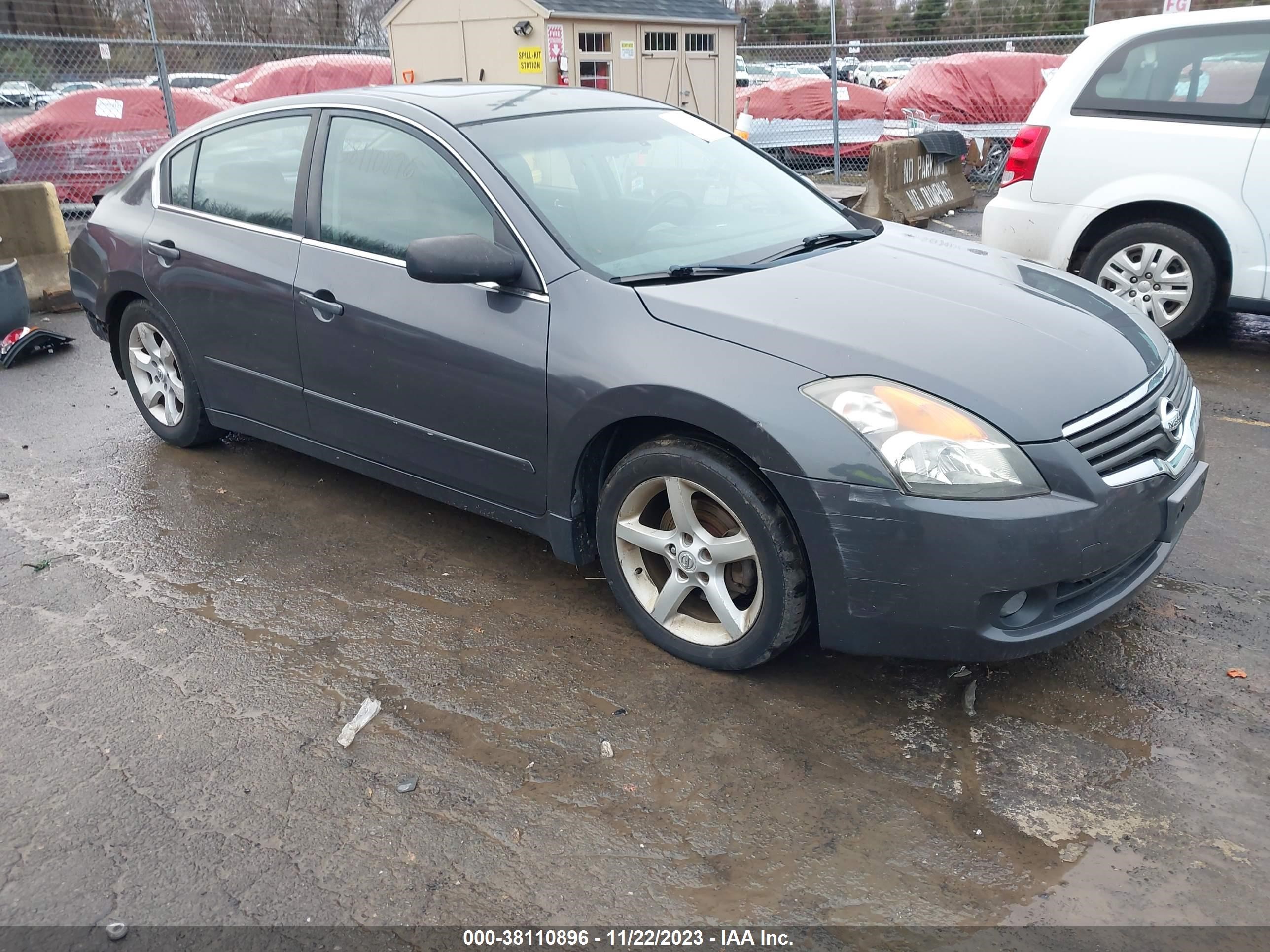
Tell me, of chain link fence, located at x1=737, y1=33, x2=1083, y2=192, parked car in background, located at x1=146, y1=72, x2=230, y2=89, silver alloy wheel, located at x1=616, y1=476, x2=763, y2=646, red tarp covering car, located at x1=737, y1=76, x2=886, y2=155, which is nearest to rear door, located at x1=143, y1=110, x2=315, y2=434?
silver alloy wheel, located at x1=616, y1=476, x2=763, y2=646

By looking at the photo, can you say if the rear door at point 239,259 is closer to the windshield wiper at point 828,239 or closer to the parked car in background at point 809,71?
the windshield wiper at point 828,239

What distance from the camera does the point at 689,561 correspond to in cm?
317

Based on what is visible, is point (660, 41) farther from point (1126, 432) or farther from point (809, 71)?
point (809, 71)

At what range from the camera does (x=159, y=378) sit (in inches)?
201

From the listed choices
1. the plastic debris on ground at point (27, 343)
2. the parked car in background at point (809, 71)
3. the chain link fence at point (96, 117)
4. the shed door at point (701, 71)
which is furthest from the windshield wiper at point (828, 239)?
the parked car in background at point (809, 71)

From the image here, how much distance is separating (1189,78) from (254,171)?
5.23 metres

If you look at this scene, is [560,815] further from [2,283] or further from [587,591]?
[2,283]

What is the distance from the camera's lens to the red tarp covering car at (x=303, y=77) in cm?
1733

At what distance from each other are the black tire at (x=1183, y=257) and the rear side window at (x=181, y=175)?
16.8 feet

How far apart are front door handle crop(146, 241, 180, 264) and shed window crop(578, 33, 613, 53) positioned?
695cm

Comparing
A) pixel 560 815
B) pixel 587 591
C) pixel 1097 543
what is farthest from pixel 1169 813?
pixel 587 591

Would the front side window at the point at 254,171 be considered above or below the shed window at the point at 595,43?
below

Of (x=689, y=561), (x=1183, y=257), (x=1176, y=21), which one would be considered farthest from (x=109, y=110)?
(x=689, y=561)

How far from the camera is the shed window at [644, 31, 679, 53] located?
1141 cm
